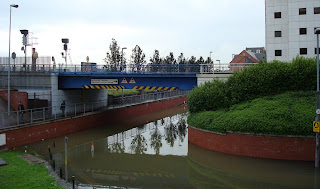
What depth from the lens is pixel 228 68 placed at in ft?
93.1

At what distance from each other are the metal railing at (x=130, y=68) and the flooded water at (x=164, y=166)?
6.21 metres

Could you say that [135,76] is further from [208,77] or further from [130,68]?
[208,77]

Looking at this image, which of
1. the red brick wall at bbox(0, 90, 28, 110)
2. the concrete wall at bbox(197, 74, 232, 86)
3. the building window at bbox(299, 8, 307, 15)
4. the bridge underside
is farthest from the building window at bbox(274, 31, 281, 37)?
the red brick wall at bbox(0, 90, 28, 110)

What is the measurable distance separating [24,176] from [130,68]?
16.9m

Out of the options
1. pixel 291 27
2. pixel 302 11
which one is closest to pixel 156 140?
pixel 291 27

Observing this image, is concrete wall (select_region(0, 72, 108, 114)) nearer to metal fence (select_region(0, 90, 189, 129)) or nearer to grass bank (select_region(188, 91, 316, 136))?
metal fence (select_region(0, 90, 189, 129))

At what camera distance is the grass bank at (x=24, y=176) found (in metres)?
14.3

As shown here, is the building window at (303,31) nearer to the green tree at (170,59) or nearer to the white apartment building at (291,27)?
the white apartment building at (291,27)

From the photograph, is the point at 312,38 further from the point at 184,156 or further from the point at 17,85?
the point at 17,85

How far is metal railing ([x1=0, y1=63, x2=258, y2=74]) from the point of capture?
93.6 feet

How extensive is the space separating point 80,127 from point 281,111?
62.0 ft

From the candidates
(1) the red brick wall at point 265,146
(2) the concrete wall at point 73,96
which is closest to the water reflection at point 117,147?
(1) the red brick wall at point 265,146

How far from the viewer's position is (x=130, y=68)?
101ft

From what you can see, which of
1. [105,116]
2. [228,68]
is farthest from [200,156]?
[105,116]
